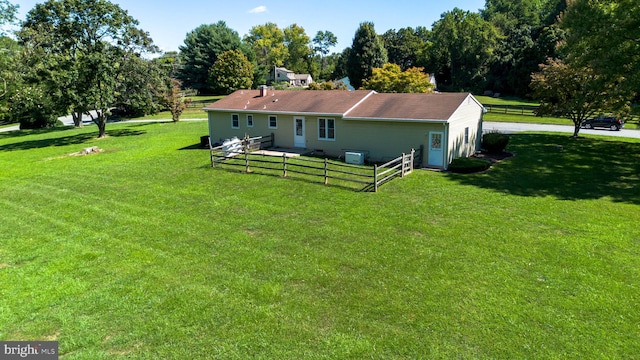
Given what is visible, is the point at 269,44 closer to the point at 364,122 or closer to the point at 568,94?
the point at 568,94

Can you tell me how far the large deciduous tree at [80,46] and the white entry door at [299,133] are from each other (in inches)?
605

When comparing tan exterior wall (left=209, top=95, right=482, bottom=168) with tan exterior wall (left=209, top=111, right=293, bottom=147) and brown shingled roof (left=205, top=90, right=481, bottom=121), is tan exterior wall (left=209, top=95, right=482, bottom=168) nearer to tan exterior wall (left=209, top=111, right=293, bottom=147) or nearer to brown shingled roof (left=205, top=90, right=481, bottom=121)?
tan exterior wall (left=209, top=111, right=293, bottom=147)

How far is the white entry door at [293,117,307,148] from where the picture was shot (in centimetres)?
2334

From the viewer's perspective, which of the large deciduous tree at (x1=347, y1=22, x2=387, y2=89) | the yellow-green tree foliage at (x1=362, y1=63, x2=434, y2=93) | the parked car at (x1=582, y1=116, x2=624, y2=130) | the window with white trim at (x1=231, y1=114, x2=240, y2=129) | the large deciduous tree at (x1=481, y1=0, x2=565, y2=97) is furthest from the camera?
the large deciduous tree at (x1=481, y1=0, x2=565, y2=97)

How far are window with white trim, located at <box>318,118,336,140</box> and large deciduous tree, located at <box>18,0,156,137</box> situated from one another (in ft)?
56.3

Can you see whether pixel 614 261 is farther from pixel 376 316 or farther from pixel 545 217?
pixel 376 316

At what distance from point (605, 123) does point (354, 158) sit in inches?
1035

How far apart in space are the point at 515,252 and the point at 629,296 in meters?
2.43

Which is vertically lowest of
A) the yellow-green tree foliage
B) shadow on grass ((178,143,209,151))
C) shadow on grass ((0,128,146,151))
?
shadow on grass ((178,143,209,151))

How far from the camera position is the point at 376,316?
24.0 ft

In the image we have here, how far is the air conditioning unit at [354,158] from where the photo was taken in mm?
20078

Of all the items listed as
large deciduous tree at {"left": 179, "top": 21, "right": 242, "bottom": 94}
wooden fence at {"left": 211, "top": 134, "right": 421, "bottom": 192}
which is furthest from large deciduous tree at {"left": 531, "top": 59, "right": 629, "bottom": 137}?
large deciduous tree at {"left": 179, "top": 21, "right": 242, "bottom": 94}

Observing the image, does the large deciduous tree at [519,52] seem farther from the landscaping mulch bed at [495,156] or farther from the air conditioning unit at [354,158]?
the air conditioning unit at [354,158]

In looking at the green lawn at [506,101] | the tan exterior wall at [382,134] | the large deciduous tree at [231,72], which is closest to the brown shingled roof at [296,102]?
the tan exterior wall at [382,134]
